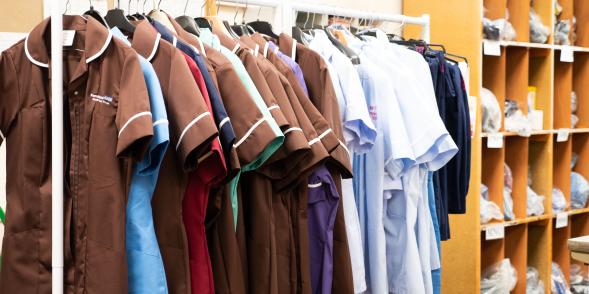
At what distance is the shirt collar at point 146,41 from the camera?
6.13ft

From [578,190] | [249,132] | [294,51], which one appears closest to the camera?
[249,132]

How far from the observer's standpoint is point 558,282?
4.46m

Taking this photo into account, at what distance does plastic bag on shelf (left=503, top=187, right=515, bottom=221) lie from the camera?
4129 mm

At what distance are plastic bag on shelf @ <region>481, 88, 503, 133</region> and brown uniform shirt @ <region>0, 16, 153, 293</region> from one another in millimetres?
2595

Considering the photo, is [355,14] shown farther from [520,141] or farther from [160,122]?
[520,141]

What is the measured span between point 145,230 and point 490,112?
264cm

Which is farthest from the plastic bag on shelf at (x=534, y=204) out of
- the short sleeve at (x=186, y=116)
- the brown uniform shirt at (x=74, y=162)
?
the brown uniform shirt at (x=74, y=162)

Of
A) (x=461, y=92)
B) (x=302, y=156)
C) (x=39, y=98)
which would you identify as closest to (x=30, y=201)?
(x=39, y=98)

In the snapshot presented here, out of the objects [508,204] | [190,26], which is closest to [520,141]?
[508,204]

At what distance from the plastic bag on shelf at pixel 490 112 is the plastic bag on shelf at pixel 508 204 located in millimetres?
424

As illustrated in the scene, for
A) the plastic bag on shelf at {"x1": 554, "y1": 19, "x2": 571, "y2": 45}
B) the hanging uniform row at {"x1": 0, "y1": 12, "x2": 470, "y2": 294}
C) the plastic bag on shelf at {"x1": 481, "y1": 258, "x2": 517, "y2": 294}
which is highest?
the plastic bag on shelf at {"x1": 554, "y1": 19, "x2": 571, "y2": 45}

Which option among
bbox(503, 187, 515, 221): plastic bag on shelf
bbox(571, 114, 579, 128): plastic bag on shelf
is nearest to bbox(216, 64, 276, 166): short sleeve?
bbox(503, 187, 515, 221): plastic bag on shelf

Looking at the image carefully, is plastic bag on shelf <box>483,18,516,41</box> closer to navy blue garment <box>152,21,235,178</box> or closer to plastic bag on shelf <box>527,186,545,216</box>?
plastic bag on shelf <box>527,186,545,216</box>

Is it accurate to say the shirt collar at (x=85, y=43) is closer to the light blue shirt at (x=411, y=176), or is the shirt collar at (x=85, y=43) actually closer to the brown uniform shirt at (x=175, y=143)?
the brown uniform shirt at (x=175, y=143)
